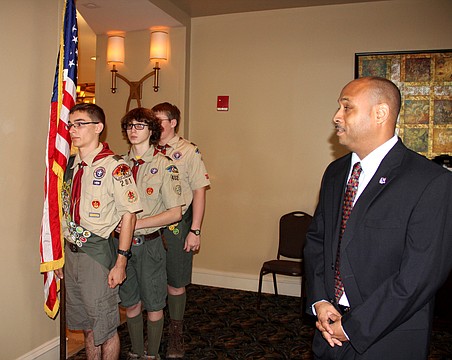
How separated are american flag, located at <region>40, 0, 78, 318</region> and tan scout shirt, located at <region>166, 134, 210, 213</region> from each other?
3.06 feet

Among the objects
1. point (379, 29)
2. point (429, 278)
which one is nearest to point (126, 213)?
point (429, 278)

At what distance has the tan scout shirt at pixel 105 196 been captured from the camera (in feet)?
8.00

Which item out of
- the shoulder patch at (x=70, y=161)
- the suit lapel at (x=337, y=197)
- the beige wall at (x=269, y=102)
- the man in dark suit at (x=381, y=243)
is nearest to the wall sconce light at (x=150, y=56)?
the beige wall at (x=269, y=102)

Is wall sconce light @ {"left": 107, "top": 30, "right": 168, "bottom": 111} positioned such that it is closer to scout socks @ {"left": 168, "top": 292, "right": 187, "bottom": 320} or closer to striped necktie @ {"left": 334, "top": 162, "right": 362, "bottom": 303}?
scout socks @ {"left": 168, "top": 292, "right": 187, "bottom": 320}

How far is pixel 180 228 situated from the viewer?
3.33 meters

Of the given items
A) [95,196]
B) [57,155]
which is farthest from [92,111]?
[95,196]

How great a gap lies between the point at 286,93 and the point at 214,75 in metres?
0.86

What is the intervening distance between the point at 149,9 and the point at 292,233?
2.66 meters

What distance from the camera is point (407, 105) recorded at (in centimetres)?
443

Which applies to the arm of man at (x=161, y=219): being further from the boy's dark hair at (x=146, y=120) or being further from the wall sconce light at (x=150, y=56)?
the wall sconce light at (x=150, y=56)

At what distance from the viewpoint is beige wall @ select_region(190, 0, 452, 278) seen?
14.9 feet

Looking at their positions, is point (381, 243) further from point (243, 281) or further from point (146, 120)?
point (243, 281)

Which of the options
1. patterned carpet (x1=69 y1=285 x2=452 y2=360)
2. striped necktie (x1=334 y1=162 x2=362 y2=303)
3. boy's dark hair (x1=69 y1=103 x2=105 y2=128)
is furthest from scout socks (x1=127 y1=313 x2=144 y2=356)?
striped necktie (x1=334 y1=162 x2=362 y2=303)

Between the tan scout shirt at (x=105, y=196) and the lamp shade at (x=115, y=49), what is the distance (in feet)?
9.24
